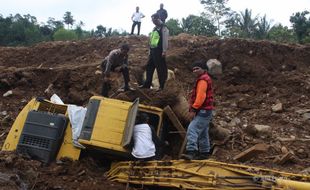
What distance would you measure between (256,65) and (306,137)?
200 inches

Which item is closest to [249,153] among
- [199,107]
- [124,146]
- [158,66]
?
[199,107]

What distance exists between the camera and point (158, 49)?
10.9 meters

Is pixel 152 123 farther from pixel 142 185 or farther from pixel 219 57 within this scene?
pixel 219 57

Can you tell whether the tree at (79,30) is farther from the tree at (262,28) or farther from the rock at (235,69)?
the rock at (235,69)

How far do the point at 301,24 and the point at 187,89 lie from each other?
16.3m

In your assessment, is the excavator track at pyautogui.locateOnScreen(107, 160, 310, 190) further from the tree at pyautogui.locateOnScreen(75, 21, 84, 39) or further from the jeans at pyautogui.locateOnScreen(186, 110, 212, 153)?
the tree at pyautogui.locateOnScreen(75, 21, 84, 39)

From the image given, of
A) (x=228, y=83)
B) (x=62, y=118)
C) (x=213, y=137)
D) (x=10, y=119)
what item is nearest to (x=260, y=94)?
(x=228, y=83)

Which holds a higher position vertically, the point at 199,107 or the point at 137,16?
the point at 137,16

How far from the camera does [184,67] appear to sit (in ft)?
52.5

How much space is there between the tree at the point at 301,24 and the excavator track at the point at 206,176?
22.4m

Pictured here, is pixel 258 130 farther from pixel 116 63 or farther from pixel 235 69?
pixel 235 69

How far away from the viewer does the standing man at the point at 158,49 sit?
10852 mm

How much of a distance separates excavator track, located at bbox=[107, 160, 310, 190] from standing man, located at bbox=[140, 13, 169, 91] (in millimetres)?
3342

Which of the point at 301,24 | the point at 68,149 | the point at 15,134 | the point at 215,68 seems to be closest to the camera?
the point at 68,149
